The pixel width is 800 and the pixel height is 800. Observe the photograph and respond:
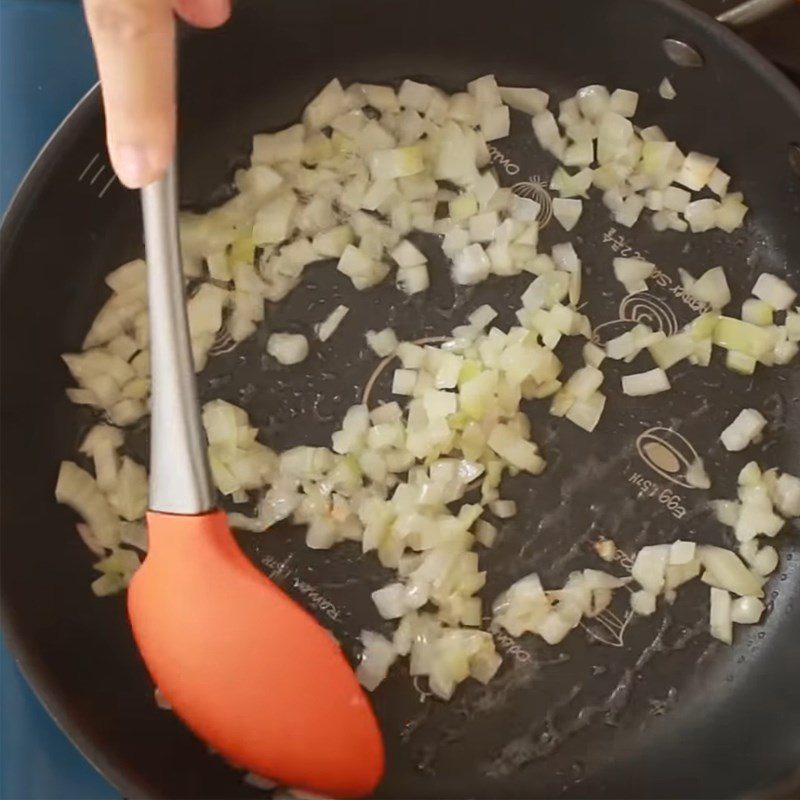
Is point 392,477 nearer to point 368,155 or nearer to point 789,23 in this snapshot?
point 368,155

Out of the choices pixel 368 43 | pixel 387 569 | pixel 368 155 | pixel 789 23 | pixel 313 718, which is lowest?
pixel 313 718

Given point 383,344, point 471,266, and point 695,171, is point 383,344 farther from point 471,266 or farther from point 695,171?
point 695,171

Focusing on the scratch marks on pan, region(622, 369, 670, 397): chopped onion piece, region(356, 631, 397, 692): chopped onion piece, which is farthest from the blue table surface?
region(622, 369, 670, 397): chopped onion piece

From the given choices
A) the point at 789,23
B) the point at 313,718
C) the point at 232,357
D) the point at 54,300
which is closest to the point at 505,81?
the point at 789,23

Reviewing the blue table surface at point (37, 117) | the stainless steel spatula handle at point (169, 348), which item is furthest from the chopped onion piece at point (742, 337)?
the blue table surface at point (37, 117)

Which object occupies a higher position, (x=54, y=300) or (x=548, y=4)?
(x=548, y=4)
